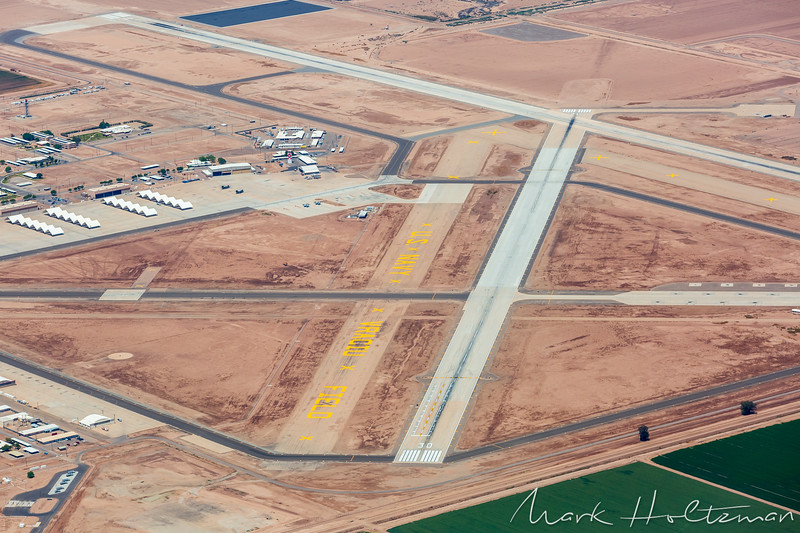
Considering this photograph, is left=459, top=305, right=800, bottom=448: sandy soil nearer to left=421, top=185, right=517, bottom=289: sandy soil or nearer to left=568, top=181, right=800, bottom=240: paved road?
left=421, top=185, right=517, bottom=289: sandy soil

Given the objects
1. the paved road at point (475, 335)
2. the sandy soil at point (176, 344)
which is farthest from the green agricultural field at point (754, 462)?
the sandy soil at point (176, 344)

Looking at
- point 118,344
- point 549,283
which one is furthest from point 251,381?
point 549,283

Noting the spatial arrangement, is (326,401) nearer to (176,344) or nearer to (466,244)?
(176,344)

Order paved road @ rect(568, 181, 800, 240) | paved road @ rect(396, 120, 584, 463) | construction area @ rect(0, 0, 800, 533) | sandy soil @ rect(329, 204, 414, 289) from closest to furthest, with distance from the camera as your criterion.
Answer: construction area @ rect(0, 0, 800, 533) < paved road @ rect(396, 120, 584, 463) < sandy soil @ rect(329, 204, 414, 289) < paved road @ rect(568, 181, 800, 240)

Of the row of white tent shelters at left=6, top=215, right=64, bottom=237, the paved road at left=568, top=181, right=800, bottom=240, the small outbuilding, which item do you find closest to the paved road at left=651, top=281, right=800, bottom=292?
the paved road at left=568, top=181, right=800, bottom=240

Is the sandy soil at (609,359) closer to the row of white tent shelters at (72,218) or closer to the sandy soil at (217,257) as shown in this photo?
the sandy soil at (217,257)

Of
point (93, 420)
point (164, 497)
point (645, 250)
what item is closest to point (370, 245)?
point (645, 250)
